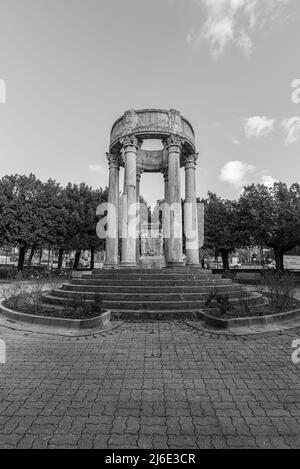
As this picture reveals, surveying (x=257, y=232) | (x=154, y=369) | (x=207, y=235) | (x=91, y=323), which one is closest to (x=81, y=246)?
Answer: (x=207, y=235)

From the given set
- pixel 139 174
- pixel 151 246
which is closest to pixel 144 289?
pixel 151 246

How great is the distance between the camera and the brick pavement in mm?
3160

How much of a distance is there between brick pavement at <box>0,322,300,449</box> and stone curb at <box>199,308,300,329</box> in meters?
0.96

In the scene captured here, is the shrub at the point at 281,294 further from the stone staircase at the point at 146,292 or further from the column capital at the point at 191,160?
the column capital at the point at 191,160

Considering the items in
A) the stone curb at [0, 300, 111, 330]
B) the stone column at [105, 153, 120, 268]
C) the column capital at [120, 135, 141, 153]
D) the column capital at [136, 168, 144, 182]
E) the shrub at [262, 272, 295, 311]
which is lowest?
the stone curb at [0, 300, 111, 330]

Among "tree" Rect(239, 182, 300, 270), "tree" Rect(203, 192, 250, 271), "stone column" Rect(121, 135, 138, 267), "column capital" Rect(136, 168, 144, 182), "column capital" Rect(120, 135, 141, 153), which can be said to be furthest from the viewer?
"tree" Rect(203, 192, 250, 271)

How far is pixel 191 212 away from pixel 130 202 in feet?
13.8

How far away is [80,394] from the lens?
4191 millimetres

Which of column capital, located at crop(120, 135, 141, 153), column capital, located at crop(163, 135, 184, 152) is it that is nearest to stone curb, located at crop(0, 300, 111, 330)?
column capital, located at crop(120, 135, 141, 153)

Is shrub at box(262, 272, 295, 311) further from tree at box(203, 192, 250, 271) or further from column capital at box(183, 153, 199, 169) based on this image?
tree at box(203, 192, 250, 271)

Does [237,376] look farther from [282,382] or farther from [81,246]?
[81,246]

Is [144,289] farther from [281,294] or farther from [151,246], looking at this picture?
[151,246]

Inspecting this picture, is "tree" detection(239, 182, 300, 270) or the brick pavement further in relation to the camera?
"tree" detection(239, 182, 300, 270)

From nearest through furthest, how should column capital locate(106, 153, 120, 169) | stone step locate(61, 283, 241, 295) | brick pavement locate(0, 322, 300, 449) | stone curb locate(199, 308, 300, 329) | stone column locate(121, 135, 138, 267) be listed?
brick pavement locate(0, 322, 300, 449) < stone curb locate(199, 308, 300, 329) < stone step locate(61, 283, 241, 295) < stone column locate(121, 135, 138, 267) < column capital locate(106, 153, 120, 169)
